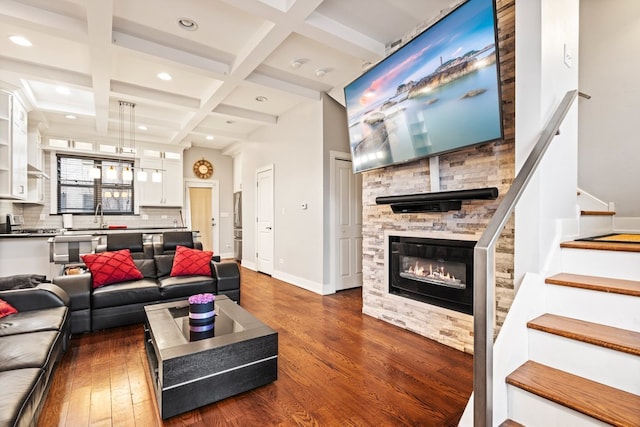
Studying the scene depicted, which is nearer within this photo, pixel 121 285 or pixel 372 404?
pixel 372 404

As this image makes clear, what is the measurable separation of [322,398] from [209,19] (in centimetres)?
339

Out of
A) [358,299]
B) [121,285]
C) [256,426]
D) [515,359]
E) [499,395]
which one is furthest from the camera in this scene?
→ [358,299]

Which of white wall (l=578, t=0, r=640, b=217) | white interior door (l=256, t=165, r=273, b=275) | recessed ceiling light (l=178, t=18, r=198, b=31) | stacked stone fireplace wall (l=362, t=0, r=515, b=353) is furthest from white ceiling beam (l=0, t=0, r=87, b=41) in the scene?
white wall (l=578, t=0, r=640, b=217)

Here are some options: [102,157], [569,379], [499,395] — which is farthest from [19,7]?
[102,157]

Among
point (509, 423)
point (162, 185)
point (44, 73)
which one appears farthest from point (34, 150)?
point (509, 423)

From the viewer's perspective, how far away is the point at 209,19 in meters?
2.98

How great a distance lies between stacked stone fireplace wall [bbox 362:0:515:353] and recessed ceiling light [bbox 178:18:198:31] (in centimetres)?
217

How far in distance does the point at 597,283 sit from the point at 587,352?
401mm

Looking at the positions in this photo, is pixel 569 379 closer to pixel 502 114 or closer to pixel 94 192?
pixel 502 114

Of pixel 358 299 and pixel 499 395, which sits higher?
pixel 499 395

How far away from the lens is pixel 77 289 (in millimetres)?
3014

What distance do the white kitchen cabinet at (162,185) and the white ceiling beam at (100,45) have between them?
2.59 m

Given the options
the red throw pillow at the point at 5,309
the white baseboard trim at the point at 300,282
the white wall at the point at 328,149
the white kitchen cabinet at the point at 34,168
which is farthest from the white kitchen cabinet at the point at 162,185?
the red throw pillow at the point at 5,309

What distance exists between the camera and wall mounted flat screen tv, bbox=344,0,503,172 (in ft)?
7.24
